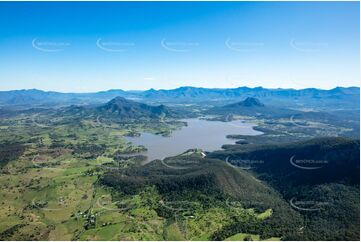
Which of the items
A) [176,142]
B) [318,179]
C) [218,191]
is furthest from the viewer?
[176,142]

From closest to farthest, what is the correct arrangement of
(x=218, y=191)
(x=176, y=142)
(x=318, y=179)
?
(x=318, y=179) < (x=218, y=191) < (x=176, y=142)

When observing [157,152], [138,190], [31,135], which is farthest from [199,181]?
[31,135]

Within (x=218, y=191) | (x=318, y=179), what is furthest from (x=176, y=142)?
(x=318, y=179)

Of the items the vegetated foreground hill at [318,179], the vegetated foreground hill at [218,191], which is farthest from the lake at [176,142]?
the vegetated foreground hill at [218,191]

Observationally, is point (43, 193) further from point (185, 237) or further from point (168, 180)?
point (185, 237)

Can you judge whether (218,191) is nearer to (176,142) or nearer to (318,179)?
(318,179)

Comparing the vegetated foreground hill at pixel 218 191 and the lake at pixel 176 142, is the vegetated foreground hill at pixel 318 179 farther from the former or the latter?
the lake at pixel 176 142

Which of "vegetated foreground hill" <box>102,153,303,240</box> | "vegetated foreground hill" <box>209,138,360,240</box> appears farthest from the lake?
"vegetated foreground hill" <box>102,153,303,240</box>
